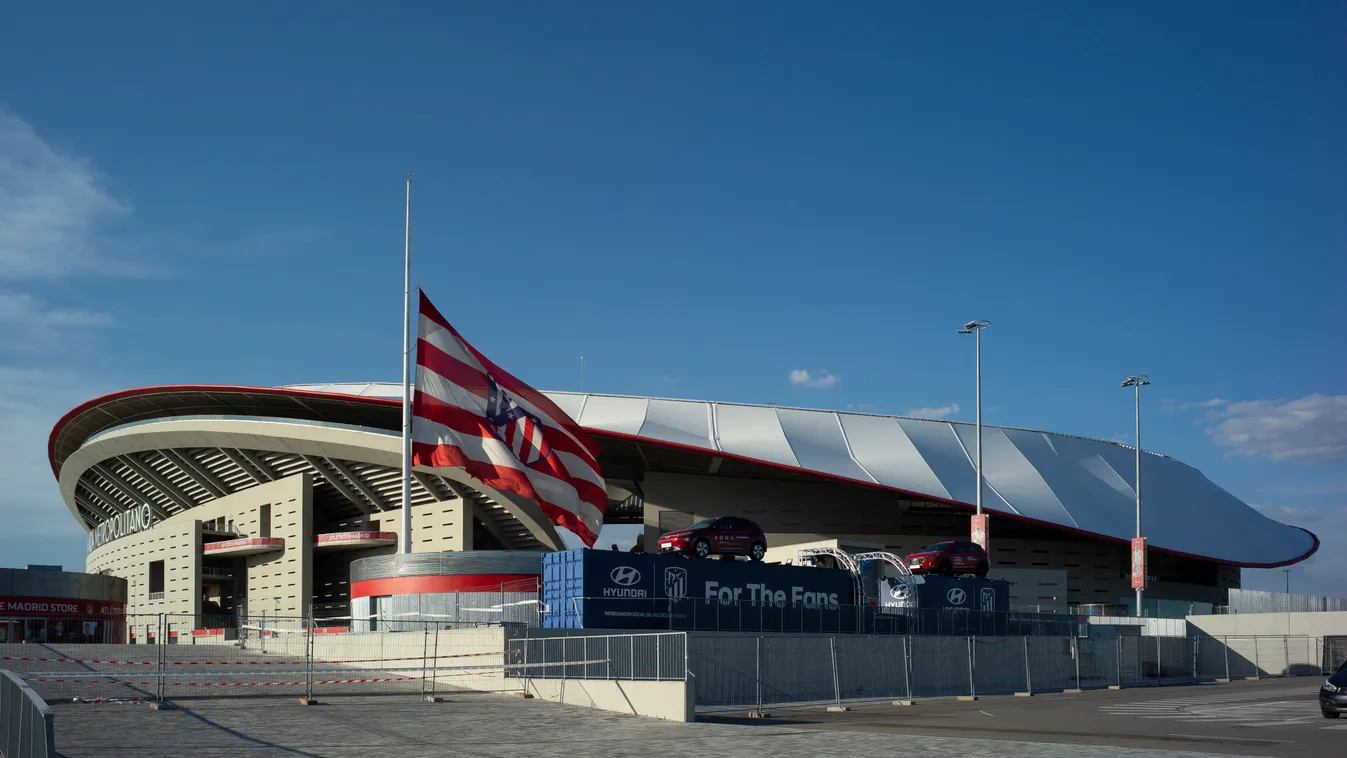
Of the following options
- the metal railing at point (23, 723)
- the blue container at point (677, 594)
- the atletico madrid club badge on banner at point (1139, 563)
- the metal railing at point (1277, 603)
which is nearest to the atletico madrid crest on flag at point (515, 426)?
the blue container at point (677, 594)

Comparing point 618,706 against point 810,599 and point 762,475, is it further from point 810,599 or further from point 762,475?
point 762,475

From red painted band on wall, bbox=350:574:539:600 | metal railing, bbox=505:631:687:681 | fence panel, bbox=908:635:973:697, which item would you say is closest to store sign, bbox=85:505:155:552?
red painted band on wall, bbox=350:574:539:600

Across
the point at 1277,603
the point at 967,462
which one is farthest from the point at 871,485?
the point at 1277,603

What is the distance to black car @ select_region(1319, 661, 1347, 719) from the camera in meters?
23.0

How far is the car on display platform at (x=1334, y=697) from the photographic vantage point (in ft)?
75.6

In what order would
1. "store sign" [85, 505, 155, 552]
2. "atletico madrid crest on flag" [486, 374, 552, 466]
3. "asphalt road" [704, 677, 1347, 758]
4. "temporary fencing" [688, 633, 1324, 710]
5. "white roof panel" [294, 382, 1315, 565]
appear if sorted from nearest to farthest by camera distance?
"asphalt road" [704, 677, 1347, 758], "temporary fencing" [688, 633, 1324, 710], "atletico madrid crest on flag" [486, 374, 552, 466], "white roof panel" [294, 382, 1315, 565], "store sign" [85, 505, 155, 552]

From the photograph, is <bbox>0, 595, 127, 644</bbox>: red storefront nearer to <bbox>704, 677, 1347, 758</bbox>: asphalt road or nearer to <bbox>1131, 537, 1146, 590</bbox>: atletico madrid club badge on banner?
<bbox>704, 677, 1347, 758</bbox>: asphalt road

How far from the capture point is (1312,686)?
4019 cm

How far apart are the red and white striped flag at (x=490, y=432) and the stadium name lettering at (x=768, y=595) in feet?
16.1

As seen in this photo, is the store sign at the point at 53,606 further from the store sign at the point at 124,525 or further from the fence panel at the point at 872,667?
the fence panel at the point at 872,667

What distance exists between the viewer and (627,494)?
67.3m

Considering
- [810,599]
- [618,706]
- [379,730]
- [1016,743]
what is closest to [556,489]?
[810,599]

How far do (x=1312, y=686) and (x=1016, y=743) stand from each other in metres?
28.0

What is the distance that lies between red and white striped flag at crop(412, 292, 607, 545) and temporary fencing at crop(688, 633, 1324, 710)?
1008 centimetres
